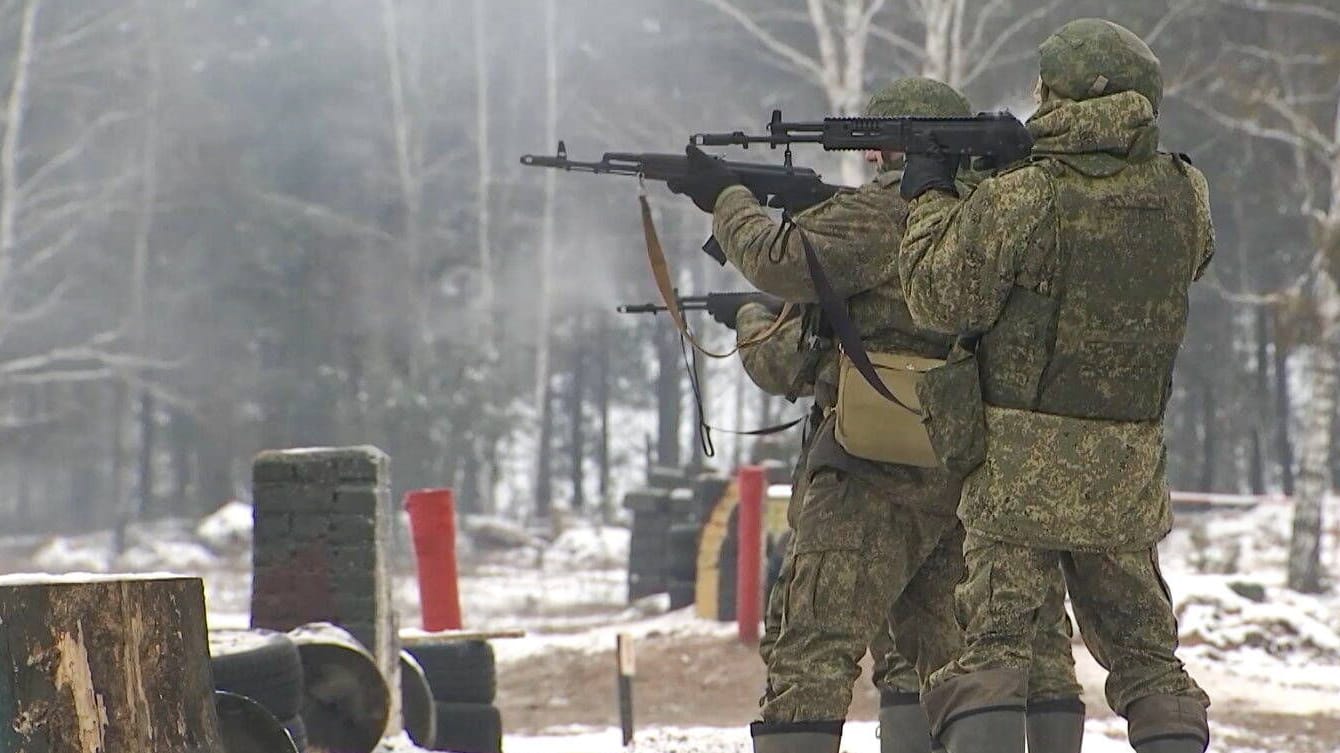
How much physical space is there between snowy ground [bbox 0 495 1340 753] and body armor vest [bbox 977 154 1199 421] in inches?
115

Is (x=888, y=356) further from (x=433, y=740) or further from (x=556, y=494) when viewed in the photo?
(x=556, y=494)

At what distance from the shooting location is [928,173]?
13.2 ft

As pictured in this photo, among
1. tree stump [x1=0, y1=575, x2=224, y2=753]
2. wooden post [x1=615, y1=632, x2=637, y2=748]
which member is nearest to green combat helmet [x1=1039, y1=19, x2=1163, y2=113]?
tree stump [x1=0, y1=575, x2=224, y2=753]

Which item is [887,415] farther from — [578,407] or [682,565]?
[578,407]

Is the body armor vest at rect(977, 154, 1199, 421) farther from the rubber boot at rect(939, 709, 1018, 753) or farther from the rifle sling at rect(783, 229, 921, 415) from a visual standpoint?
the rubber boot at rect(939, 709, 1018, 753)

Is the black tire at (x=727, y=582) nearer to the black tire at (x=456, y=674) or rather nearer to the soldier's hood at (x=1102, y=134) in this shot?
the black tire at (x=456, y=674)

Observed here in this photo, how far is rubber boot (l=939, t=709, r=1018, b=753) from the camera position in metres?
3.76

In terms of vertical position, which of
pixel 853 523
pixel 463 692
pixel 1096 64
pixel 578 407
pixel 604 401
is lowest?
pixel 463 692

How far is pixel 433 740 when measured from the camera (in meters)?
7.07

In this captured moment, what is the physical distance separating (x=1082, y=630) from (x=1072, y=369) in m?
0.61

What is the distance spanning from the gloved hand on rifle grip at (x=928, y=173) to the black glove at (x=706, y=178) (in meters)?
0.72

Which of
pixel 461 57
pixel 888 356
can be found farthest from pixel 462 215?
pixel 888 356

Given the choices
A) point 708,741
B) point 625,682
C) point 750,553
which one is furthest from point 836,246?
point 750,553

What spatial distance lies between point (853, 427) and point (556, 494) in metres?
31.4
